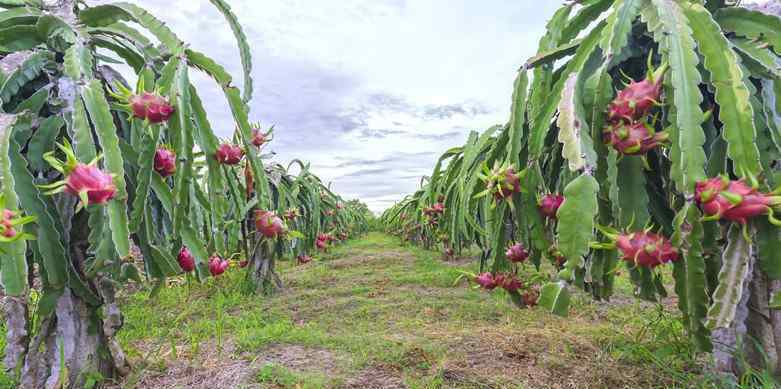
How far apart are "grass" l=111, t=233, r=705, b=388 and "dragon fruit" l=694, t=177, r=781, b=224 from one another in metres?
1.12

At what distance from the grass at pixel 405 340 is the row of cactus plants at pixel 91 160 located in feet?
1.32

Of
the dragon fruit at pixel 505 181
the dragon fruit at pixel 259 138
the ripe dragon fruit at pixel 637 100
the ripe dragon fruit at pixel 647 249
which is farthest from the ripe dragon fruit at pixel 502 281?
the dragon fruit at pixel 259 138

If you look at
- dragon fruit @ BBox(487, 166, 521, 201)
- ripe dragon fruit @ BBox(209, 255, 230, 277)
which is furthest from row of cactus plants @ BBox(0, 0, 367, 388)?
dragon fruit @ BBox(487, 166, 521, 201)

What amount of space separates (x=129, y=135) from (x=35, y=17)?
618 mm

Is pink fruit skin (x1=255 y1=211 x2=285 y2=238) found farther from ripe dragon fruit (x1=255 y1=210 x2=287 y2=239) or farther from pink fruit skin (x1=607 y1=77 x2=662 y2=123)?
pink fruit skin (x1=607 y1=77 x2=662 y2=123)

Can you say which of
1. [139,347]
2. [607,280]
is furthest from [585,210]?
[139,347]

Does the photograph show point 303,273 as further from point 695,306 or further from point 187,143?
point 695,306

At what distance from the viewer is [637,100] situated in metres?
1.15

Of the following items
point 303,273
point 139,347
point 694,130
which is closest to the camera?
point 694,130

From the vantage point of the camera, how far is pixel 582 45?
5.11 ft

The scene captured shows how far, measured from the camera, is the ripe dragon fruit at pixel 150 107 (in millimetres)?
1472

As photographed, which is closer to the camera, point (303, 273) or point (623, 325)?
point (623, 325)

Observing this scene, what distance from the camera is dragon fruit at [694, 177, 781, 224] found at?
3.15 feet

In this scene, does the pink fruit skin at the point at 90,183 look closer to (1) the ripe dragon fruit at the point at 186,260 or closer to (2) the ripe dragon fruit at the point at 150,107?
(2) the ripe dragon fruit at the point at 150,107
